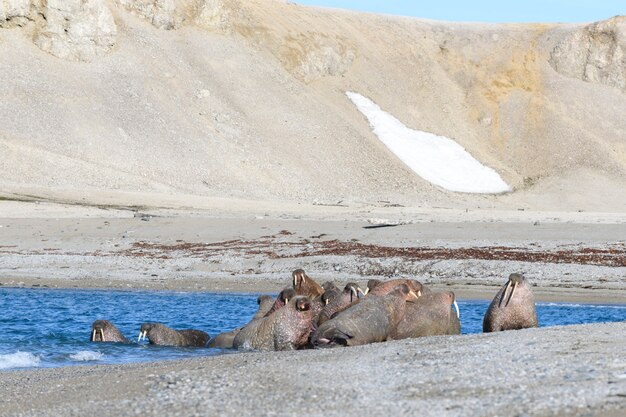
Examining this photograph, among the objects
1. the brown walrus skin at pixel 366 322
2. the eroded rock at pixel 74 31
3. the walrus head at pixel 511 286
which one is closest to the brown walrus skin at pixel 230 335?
the brown walrus skin at pixel 366 322

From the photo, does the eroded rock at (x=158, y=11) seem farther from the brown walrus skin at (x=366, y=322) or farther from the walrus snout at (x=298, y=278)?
the brown walrus skin at (x=366, y=322)

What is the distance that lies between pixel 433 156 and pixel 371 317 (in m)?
57.4

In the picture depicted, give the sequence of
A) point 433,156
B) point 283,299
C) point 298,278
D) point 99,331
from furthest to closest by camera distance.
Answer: point 433,156, point 298,278, point 99,331, point 283,299

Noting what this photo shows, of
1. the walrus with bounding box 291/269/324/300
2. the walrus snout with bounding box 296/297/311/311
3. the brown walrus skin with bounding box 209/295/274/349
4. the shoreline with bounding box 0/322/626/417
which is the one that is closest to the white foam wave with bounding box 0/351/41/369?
the shoreline with bounding box 0/322/626/417

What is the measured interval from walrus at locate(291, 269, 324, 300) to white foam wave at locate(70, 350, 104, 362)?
321 cm

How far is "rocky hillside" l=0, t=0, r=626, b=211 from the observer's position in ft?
192

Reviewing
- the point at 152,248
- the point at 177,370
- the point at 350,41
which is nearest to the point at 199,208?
the point at 152,248

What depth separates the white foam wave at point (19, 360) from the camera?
45.3 feet

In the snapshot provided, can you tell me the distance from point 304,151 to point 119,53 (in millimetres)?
12647

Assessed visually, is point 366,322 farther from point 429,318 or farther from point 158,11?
point 158,11

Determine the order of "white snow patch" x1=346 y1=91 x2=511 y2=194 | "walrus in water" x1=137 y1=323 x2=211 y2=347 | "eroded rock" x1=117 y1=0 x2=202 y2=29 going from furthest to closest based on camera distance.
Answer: "eroded rock" x1=117 y1=0 x2=202 y2=29 → "white snow patch" x1=346 y1=91 x2=511 y2=194 → "walrus in water" x1=137 y1=323 x2=211 y2=347

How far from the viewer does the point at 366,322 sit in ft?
44.1

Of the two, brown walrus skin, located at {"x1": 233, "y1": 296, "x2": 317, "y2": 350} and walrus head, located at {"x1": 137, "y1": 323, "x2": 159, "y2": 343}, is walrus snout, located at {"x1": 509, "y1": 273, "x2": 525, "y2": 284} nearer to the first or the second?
brown walrus skin, located at {"x1": 233, "y1": 296, "x2": 317, "y2": 350}

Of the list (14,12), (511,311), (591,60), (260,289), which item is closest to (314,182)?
(14,12)
